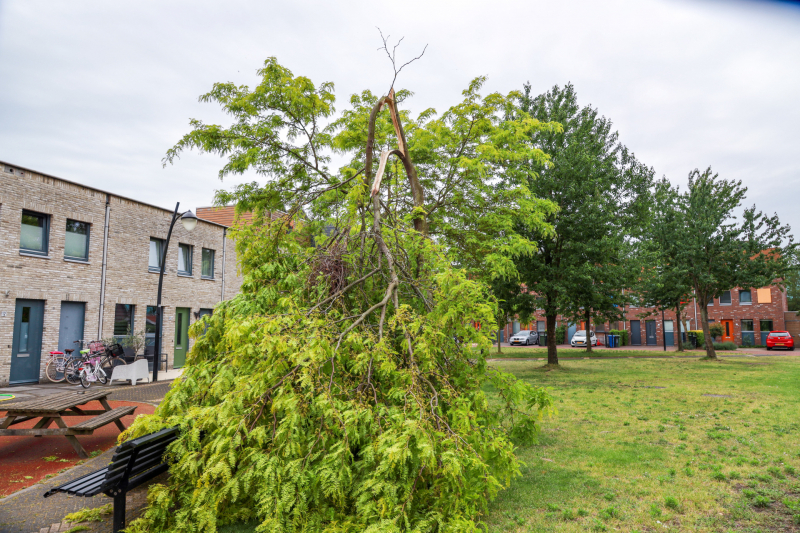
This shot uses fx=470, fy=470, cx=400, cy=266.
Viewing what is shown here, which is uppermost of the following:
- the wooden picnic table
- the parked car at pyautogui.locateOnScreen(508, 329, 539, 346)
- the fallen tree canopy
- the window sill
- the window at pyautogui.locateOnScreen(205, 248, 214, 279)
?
the window at pyautogui.locateOnScreen(205, 248, 214, 279)

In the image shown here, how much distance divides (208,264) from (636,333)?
4323cm

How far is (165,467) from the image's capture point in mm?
4605

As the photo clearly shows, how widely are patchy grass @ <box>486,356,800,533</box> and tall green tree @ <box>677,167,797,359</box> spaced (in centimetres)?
1293

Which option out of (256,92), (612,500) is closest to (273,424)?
(612,500)

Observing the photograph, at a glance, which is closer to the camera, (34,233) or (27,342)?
(27,342)

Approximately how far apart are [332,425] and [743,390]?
552 inches

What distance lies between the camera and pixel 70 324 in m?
16.4

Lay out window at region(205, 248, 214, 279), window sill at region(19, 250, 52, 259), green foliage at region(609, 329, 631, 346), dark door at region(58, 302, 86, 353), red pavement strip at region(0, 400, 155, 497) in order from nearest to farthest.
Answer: red pavement strip at region(0, 400, 155, 497) → window sill at region(19, 250, 52, 259) → dark door at region(58, 302, 86, 353) → window at region(205, 248, 214, 279) → green foliage at region(609, 329, 631, 346)

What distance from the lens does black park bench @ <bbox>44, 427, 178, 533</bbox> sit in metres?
3.92

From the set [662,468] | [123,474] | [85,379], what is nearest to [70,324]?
[85,379]

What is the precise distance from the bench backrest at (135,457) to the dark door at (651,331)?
170 feet

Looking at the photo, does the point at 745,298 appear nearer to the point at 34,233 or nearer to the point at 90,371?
the point at 90,371

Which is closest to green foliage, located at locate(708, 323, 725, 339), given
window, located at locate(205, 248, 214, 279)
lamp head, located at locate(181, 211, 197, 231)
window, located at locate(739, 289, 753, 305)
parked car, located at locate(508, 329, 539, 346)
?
window, located at locate(739, 289, 753, 305)

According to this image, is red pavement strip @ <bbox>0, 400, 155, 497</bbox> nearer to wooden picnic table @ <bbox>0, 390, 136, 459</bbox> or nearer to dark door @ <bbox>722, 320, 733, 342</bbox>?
wooden picnic table @ <bbox>0, 390, 136, 459</bbox>
